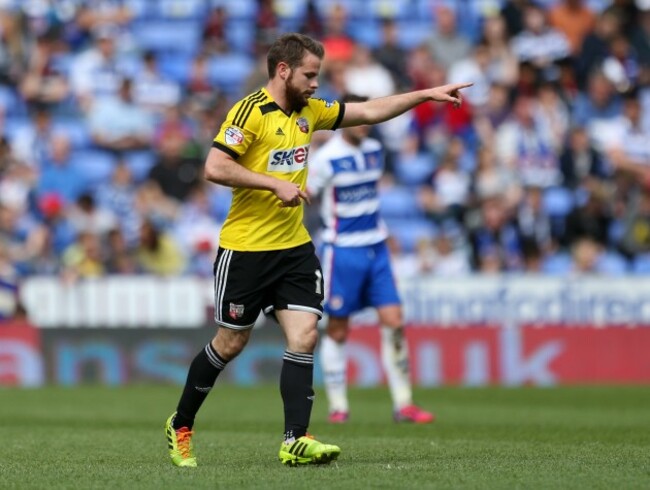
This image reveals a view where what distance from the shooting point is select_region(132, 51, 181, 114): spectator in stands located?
70.4 ft

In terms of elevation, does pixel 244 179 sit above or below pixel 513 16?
below

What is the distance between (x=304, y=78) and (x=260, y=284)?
46.8 inches

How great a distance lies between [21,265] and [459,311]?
227 inches

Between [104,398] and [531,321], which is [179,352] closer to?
[104,398]

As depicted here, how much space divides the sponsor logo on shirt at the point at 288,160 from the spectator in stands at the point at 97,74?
13.7m

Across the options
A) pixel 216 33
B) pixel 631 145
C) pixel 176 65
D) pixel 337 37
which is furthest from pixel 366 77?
pixel 631 145

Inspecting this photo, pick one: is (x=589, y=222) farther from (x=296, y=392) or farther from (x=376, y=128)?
(x=296, y=392)

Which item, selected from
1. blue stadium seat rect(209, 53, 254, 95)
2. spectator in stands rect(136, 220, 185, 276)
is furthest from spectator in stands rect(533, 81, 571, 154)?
spectator in stands rect(136, 220, 185, 276)

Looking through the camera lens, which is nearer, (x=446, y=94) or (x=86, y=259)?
(x=446, y=94)

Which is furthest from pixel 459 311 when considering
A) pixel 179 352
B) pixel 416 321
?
pixel 179 352

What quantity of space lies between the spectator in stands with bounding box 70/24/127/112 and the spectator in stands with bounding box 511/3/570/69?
6278mm

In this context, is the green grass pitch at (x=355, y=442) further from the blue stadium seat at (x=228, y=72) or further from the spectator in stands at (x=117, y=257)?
the blue stadium seat at (x=228, y=72)

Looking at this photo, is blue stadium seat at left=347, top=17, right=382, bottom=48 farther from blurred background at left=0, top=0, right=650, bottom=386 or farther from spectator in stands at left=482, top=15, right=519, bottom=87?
spectator in stands at left=482, top=15, right=519, bottom=87

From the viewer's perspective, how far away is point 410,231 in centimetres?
2014
